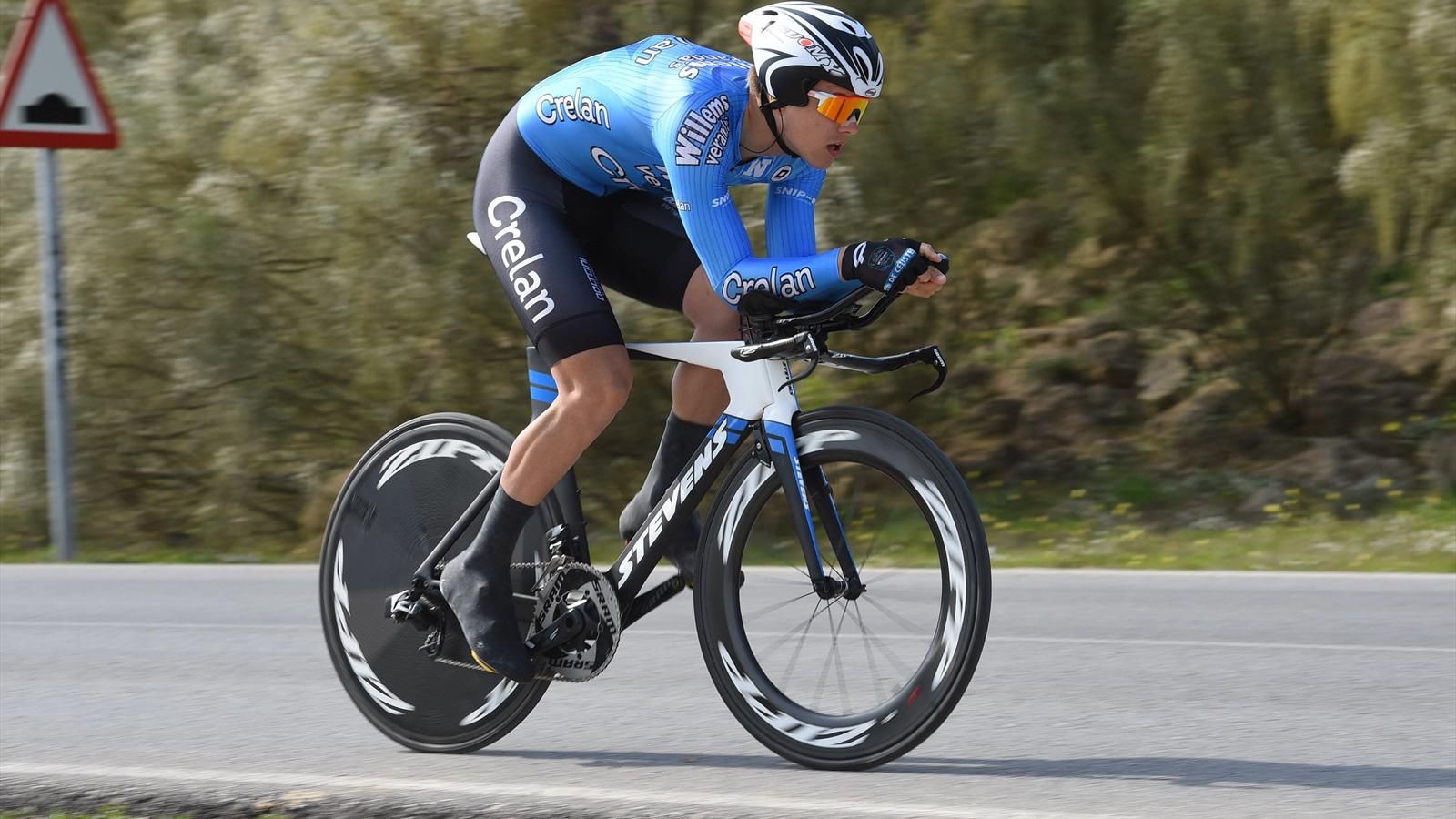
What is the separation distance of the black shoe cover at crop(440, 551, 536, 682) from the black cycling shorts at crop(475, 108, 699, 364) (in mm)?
583

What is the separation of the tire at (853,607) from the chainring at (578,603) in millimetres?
234

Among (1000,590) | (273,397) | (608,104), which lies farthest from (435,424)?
(273,397)

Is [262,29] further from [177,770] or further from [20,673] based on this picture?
[177,770]

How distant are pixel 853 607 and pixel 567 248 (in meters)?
1.12

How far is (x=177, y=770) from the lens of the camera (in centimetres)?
461

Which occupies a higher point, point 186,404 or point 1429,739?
point 1429,739

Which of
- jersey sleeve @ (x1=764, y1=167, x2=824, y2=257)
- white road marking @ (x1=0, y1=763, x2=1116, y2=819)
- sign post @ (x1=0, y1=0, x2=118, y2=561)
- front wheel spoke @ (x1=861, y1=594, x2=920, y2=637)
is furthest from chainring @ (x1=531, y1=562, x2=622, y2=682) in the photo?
sign post @ (x1=0, y1=0, x2=118, y2=561)

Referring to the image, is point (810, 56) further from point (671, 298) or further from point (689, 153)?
point (671, 298)

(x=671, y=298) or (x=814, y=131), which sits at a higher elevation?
(x=814, y=131)

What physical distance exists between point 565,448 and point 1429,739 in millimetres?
2368

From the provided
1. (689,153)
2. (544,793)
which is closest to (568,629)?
(544,793)

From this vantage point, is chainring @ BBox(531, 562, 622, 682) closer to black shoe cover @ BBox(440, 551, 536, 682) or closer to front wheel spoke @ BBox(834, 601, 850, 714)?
black shoe cover @ BBox(440, 551, 536, 682)

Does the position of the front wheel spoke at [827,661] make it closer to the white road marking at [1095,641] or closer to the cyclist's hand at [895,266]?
the cyclist's hand at [895,266]

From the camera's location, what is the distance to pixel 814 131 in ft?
13.6
